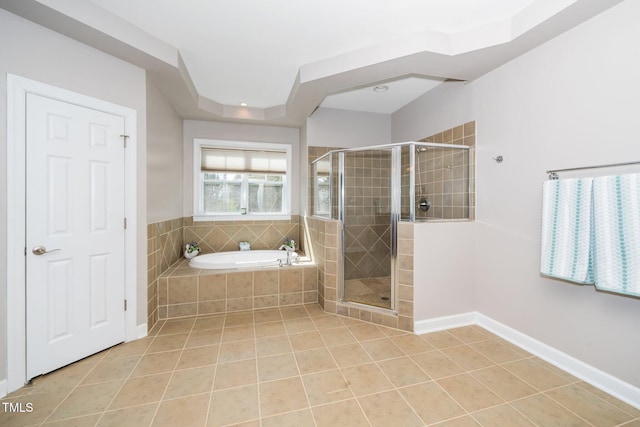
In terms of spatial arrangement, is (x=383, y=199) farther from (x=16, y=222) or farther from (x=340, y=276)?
(x=16, y=222)

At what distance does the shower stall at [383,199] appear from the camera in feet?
8.40

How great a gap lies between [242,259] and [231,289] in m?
0.88

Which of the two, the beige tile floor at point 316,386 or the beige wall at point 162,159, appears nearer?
the beige tile floor at point 316,386

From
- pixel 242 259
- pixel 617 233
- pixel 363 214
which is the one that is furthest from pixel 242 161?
pixel 617 233

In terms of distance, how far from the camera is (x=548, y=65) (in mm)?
1963

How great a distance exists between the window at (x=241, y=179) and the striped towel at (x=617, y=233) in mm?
3549

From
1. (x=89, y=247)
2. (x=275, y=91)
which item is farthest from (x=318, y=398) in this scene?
(x=275, y=91)

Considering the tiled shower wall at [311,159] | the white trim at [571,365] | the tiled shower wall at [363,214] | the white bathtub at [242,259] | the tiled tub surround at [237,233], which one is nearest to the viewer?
the white trim at [571,365]

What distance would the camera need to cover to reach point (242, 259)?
3.75 meters

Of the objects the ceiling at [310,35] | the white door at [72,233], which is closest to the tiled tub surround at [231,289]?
the white door at [72,233]

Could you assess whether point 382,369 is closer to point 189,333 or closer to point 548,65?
point 189,333

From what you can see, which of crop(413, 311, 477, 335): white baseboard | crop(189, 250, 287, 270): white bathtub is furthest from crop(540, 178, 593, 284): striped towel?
crop(189, 250, 287, 270): white bathtub

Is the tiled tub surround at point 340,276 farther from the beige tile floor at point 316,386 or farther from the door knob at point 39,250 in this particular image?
the door knob at point 39,250

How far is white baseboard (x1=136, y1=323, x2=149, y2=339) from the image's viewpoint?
2320mm
